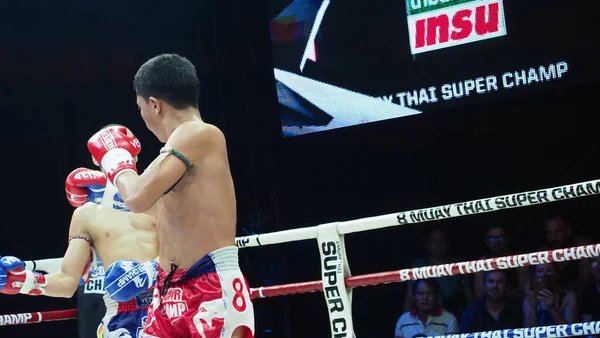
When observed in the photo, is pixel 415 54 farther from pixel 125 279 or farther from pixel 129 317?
pixel 125 279

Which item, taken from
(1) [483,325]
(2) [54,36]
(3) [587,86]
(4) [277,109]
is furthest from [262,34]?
(1) [483,325]

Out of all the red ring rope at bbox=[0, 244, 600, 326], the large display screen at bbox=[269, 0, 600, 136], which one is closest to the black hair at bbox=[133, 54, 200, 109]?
the red ring rope at bbox=[0, 244, 600, 326]

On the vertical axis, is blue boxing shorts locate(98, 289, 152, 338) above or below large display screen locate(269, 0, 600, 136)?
below

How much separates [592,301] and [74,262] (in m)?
2.32

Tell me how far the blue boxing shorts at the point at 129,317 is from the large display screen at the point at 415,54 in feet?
7.57

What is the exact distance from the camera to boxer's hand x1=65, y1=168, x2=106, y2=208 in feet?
10.6

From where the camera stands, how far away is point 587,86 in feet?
15.6

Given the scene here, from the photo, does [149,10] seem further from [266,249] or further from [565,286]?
[565,286]

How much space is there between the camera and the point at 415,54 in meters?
4.69

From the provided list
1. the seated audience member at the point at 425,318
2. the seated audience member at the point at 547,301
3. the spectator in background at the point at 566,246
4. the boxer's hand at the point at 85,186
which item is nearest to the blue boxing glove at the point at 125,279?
the boxer's hand at the point at 85,186

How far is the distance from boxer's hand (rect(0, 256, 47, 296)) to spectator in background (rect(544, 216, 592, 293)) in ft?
7.90

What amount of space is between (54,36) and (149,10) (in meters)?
0.64

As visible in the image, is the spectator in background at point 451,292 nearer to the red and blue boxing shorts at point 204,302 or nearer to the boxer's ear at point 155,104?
the red and blue boxing shorts at point 204,302

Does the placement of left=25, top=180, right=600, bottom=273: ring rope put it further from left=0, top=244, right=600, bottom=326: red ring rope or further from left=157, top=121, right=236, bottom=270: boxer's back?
left=157, top=121, right=236, bottom=270: boxer's back
